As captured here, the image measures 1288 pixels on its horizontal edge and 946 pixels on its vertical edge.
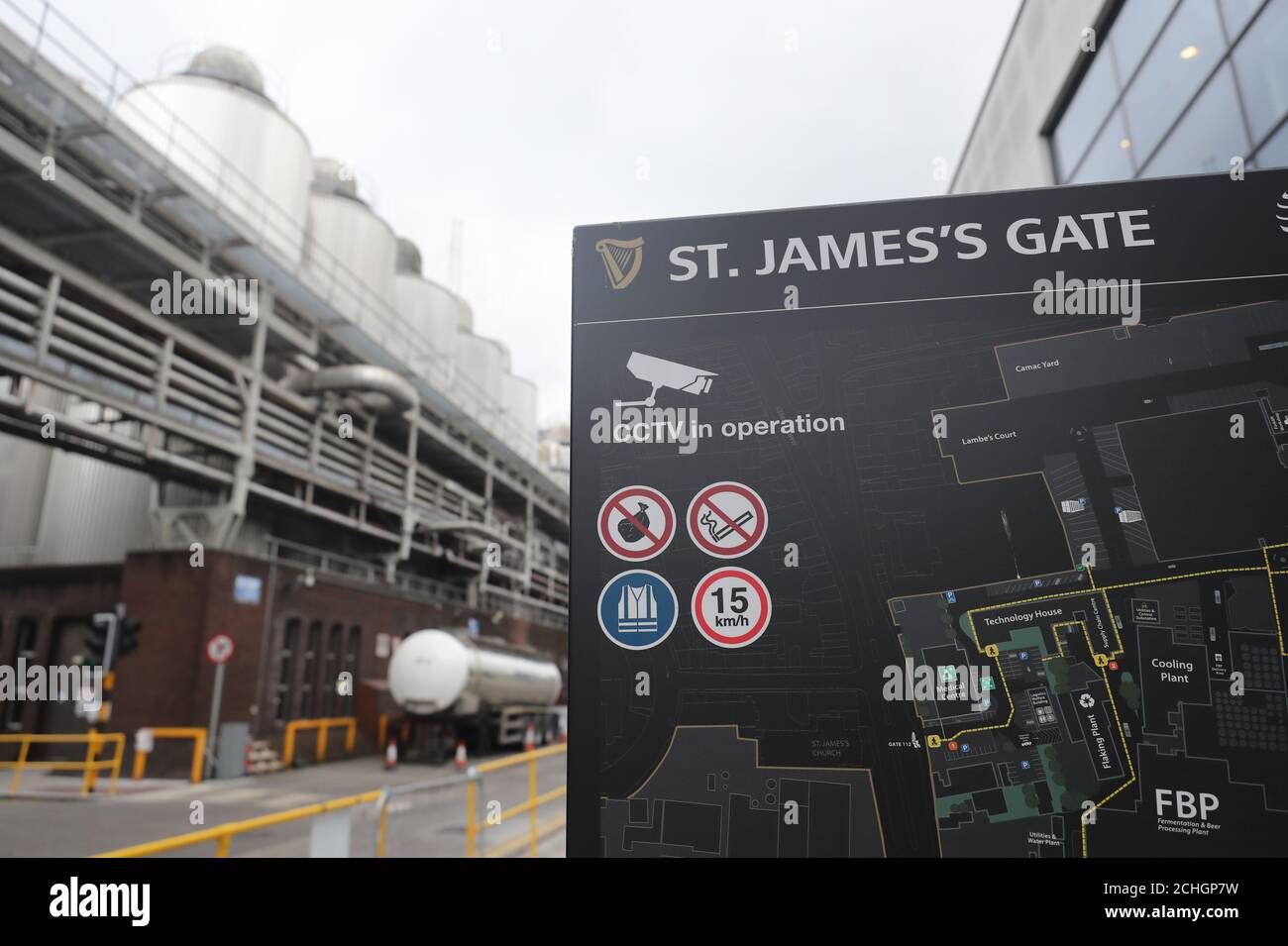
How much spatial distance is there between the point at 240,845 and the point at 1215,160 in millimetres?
16169

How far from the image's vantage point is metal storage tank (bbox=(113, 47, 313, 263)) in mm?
20984

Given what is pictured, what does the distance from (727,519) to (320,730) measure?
20655mm

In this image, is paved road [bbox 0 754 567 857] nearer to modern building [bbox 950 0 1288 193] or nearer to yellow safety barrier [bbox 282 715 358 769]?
yellow safety barrier [bbox 282 715 358 769]

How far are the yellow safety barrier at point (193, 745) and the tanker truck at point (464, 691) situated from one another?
439cm

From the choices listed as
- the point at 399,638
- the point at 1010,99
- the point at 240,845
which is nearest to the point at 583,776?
the point at 240,845

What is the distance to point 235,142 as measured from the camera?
21.8 meters

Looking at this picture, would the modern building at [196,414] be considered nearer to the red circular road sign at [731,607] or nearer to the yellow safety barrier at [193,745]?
the yellow safety barrier at [193,745]

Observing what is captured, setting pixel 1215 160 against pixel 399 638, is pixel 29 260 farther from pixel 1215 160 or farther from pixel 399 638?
pixel 1215 160

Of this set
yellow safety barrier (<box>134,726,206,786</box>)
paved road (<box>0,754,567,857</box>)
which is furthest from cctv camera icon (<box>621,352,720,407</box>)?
yellow safety barrier (<box>134,726,206,786</box>)

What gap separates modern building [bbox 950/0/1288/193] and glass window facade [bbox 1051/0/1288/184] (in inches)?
0.6

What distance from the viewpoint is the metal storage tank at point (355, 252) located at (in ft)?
84.7
